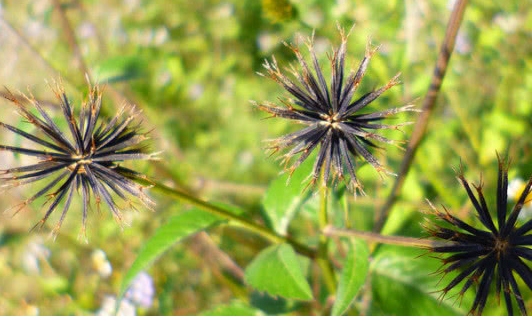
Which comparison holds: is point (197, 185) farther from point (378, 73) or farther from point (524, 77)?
point (524, 77)

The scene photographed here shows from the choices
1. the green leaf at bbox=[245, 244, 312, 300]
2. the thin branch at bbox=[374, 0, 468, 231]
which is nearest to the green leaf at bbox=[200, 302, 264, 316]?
the green leaf at bbox=[245, 244, 312, 300]

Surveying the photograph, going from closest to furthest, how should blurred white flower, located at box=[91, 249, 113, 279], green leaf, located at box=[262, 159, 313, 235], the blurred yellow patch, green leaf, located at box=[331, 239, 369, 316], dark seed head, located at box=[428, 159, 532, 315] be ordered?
dark seed head, located at box=[428, 159, 532, 315] → green leaf, located at box=[331, 239, 369, 316] → green leaf, located at box=[262, 159, 313, 235] → the blurred yellow patch → blurred white flower, located at box=[91, 249, 113, 279]

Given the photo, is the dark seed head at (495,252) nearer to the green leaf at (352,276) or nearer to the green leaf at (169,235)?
the green leaf at (352,276)

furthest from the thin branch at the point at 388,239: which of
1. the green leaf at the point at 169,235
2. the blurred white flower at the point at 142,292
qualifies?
the blurred white flower at the point at 142,292

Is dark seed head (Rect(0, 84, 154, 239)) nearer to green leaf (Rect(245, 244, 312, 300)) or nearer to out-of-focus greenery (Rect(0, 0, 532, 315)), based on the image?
green leaf (Rect(245, 244, 312, 300))

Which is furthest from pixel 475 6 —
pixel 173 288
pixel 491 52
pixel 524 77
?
pixel 173 288
